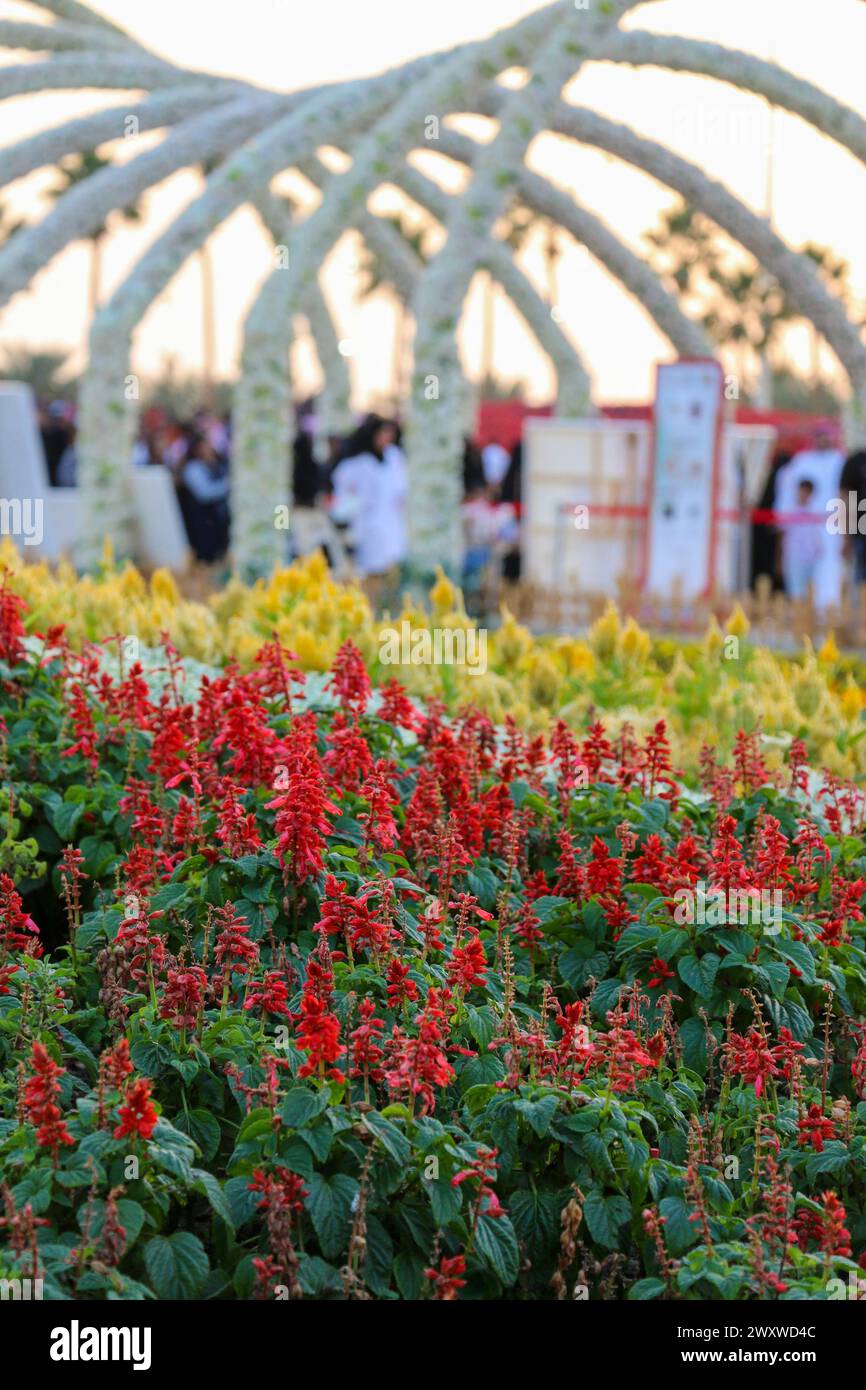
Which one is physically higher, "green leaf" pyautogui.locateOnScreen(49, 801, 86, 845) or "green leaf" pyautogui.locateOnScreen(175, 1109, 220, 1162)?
"green leaf" pyautogui.locateOnScreen(49, 801, 86, 845)

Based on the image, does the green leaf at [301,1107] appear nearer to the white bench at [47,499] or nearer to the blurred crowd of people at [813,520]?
the blurred crowd of people at [813,520]

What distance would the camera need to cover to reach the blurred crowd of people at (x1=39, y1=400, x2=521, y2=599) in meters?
16.0

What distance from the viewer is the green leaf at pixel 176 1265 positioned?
355 centimetres

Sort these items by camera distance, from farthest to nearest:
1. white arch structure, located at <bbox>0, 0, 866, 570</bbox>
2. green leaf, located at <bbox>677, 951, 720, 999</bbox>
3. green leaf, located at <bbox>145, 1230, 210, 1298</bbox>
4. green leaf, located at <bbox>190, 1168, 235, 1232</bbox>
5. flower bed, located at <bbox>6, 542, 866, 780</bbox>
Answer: white arch structure, located at <bbox>0, 0, 866, 570</bbox> → flower bed, located at <bbox>6, 542, 866, 780</bbox> → green leaf, located at <bbox>677, 951, 720, 999</bbox> → green leaf, located at <bbox>190, 1168, 235, 1232</bbox> → green leaf, located at <bbox>145, 1230, 210, 1298</bbox>

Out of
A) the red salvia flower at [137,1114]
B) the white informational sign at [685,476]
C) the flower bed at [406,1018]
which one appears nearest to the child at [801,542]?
the white informational sign at [685,476]

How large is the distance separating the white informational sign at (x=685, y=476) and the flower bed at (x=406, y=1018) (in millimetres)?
9347

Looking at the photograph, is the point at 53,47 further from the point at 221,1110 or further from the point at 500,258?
the point at 221,1110

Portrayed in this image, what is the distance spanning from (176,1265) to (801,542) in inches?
549

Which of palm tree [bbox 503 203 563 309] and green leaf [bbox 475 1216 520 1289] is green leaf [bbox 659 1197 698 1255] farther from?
palm tree [bbox 503 203 563 309]

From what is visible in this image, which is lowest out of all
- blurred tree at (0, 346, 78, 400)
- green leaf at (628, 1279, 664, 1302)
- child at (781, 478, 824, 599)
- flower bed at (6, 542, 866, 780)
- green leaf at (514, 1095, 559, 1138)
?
green leaf at (628, 1279, 664, 1302)

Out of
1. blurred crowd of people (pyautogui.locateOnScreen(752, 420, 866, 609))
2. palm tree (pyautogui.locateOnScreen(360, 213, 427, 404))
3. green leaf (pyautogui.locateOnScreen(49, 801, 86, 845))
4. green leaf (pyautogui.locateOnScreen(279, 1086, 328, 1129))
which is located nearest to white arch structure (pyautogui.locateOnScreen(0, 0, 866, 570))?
blurred crowd of people (pyautogui.locateOnScreen(752, 420, 866, 609))

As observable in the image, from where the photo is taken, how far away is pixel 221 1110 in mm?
4195

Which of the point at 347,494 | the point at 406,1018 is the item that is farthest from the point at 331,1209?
the point at 347,494

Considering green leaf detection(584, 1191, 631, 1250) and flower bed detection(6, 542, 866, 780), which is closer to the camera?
green leaf detection(584, 1191, 631, 1250)
